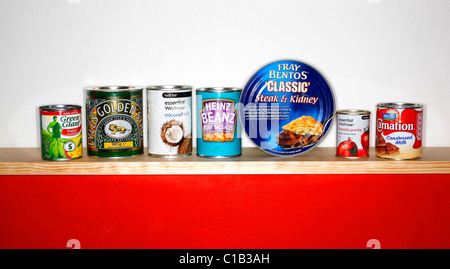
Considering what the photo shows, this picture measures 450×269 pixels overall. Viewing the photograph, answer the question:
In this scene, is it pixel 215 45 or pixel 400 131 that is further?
pixel 215 45

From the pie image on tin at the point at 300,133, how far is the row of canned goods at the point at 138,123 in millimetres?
135

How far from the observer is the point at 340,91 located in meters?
1.55

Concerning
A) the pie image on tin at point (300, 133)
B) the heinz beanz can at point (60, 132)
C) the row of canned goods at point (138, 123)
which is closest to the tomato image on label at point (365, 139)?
the pie image on tin at point (300, 133)

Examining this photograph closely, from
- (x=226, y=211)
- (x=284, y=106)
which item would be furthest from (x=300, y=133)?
(x=226, y=211)

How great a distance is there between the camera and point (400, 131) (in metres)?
1.37

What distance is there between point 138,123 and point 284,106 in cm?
43

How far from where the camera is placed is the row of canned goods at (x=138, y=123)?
4.47 ft

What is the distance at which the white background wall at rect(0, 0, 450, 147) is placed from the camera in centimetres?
151

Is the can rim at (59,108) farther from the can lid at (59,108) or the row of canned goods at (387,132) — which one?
the row of canned goods at (387,132)

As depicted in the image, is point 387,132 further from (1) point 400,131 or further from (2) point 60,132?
(2) point 60,132

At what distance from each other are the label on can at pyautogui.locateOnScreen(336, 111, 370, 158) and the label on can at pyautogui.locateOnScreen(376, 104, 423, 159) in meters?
0.04

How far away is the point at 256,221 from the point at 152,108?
17.6 inches

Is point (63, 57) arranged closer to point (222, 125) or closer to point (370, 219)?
point (222, 125)
